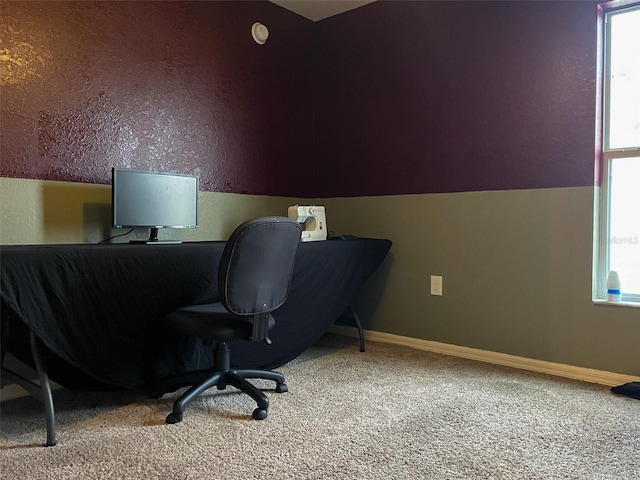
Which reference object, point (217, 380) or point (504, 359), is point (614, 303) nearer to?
point (504, 359)

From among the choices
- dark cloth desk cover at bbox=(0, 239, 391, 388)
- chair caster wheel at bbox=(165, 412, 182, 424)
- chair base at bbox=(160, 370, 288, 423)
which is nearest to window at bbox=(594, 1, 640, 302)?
dark cloth desk cover at bbox=(0, 239, 391, 388)

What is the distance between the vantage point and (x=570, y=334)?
2727 mm

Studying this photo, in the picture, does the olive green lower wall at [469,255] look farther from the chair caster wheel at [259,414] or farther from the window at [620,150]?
the chair caster wheel at [259,414]

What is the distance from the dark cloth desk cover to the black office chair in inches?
4.7

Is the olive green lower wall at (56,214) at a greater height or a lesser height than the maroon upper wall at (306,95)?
lesser

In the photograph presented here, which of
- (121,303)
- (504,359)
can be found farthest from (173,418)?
(504,359)

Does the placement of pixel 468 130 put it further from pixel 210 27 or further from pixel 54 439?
pixel 54 439

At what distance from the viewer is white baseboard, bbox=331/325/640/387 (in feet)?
8.51

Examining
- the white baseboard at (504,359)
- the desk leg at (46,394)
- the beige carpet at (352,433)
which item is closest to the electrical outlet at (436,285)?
the white baseboard at (504,359)

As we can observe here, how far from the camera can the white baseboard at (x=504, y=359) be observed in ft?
8.51

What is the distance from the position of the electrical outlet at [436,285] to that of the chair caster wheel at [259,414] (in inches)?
61.7

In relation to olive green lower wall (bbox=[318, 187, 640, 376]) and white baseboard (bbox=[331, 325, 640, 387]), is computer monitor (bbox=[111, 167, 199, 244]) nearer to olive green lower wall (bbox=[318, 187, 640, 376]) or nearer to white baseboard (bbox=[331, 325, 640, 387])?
olive green lower wall (bbox=[318, 187, 640, 376])

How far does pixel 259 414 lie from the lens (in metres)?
2.08

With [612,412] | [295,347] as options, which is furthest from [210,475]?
[612,412]
